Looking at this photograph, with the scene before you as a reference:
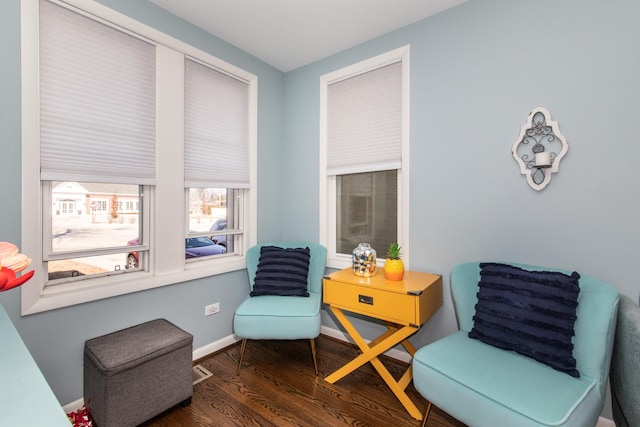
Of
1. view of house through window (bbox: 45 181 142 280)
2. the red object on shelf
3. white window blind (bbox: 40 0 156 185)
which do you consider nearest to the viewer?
the red object on shelf

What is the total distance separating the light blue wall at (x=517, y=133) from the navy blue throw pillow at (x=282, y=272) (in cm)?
73

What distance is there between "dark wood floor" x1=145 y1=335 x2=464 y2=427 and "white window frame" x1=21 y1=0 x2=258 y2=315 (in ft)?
2.69

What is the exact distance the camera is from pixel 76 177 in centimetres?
185

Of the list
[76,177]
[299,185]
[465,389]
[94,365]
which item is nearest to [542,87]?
[465,389]

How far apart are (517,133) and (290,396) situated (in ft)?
7.59

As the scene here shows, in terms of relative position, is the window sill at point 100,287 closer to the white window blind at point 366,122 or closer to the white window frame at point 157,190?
the white window frame at point 157,190

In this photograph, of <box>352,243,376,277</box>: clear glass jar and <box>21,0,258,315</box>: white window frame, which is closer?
<box>21,0,258,315</box>: white window frame

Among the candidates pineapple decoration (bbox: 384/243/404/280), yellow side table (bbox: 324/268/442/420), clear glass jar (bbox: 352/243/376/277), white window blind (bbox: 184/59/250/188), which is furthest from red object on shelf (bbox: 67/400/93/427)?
Answer: pineapple decoration (bbox: 384/243/404/280)

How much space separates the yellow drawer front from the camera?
6.19ft

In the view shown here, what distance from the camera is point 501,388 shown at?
1298 mm

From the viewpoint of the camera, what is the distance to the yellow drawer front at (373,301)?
1887 mm

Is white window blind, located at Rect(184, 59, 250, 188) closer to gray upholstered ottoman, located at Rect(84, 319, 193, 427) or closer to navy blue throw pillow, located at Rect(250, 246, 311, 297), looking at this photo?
navy blue throw pillow, located at Rect(250, 246, 311, 297)

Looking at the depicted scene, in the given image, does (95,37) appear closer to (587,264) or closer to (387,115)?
(387,115)

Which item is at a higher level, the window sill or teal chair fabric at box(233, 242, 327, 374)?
the window sill
